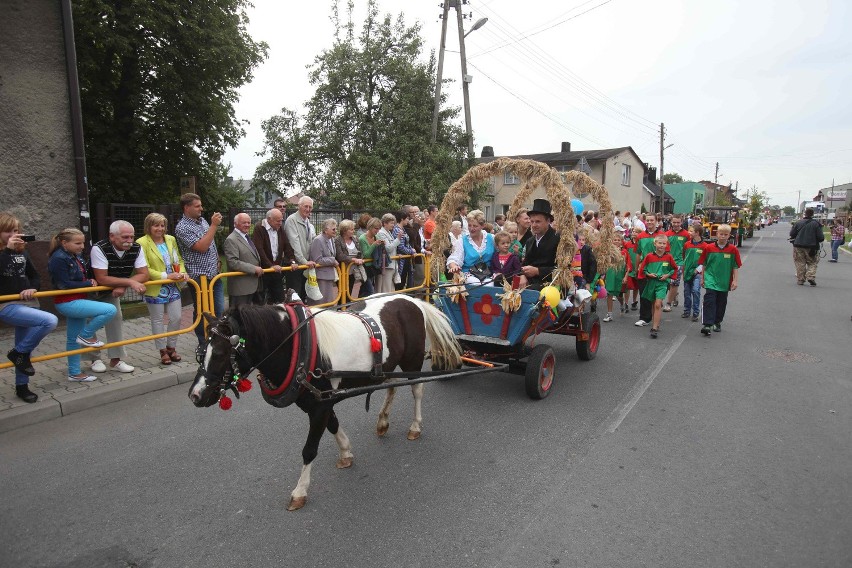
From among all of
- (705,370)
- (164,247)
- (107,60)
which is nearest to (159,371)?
(164,247)

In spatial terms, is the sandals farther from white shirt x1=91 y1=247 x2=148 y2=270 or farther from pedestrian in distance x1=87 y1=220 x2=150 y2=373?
white shirt x1=91 y1=247 x2=148 y2=270

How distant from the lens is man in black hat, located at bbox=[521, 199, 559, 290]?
569 centimetres

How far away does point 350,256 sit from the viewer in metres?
8.42

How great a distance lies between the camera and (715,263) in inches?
330

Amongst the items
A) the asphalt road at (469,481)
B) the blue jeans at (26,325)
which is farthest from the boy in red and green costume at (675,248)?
the blue jeans at (26,325)

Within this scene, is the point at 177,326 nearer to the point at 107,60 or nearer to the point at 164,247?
the point at 164,247

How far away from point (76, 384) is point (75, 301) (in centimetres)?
91

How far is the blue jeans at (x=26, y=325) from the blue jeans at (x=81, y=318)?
485 mm

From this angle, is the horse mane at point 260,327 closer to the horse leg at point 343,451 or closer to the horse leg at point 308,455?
the horse leg at point 308,455

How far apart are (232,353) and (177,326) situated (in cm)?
390

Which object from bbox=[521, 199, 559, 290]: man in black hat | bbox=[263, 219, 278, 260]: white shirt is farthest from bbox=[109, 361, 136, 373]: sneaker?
bbox=[521, 199, 559, 290]: man in black hat

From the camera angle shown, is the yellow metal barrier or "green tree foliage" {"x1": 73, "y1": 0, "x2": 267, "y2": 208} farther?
"green tree foliage" {"x1": 73, "y1": 0, "x2": 267, "y2": 208}

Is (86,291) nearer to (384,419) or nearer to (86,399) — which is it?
(86,399)

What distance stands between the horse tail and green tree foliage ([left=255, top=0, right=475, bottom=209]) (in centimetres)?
1554
